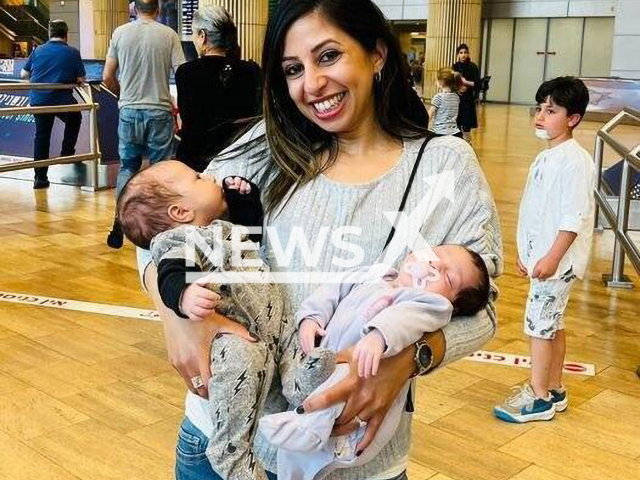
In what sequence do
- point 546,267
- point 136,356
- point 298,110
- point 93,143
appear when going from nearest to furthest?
point 298,110
point 546,267
point 136,356
point 93,143

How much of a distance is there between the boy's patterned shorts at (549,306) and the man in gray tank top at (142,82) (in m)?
3.38

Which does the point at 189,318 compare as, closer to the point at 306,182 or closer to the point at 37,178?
the point at 306,182

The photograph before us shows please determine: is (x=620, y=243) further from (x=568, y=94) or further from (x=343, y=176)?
(x=343, y=176)

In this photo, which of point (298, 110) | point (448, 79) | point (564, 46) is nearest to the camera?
point (298, 110)

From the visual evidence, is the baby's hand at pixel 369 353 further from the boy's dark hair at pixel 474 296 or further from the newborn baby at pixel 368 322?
the boy's dark hair at pixel 474 296

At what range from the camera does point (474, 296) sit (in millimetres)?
1367

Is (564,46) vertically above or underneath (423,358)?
above

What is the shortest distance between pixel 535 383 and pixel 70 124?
6.50m

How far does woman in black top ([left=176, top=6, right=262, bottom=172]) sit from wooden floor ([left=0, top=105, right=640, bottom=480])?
1.02 metres

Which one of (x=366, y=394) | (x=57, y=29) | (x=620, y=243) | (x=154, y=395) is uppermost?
(x=57, y=29)

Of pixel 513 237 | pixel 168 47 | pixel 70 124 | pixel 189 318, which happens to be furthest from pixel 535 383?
pixel 70 124

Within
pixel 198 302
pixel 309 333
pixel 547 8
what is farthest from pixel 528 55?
pixel 198 302

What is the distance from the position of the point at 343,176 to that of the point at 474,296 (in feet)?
1.06

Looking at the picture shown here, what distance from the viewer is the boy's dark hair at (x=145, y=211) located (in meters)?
1.51
